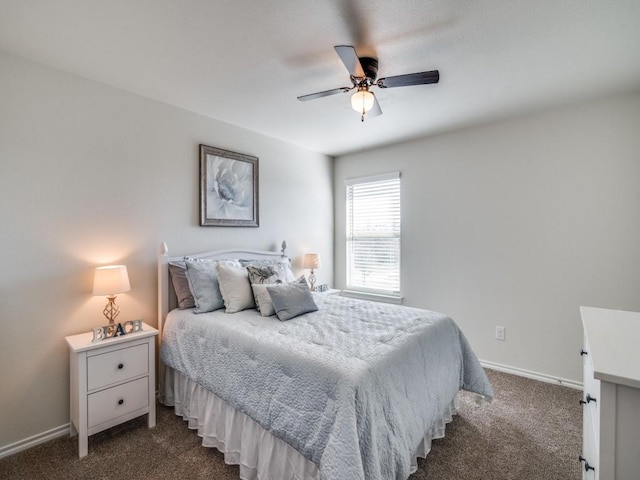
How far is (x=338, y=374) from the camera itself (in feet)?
4.65

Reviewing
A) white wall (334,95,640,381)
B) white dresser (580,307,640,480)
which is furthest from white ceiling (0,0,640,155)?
white dresser (580,307,640,480)

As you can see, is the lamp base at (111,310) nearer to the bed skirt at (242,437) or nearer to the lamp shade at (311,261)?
the bed skirt at (242,437)

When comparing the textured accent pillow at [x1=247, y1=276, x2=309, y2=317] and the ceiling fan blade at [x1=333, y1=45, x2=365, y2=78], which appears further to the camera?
the textured accent pillow at [x1=247, y1=276, x2=309, y2=317]

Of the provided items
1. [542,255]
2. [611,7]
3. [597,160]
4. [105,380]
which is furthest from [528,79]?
[105,380]

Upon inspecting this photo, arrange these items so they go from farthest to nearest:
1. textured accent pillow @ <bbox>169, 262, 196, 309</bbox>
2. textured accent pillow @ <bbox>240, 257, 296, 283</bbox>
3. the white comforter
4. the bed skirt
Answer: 1. textured accent pillow @ <bbox>240, 257, 296, 283</bbox>
2. textured accent pillow @ <bbox>169, 262, 196, 309</bbox>
3. the bed skirt
4. the white comforter

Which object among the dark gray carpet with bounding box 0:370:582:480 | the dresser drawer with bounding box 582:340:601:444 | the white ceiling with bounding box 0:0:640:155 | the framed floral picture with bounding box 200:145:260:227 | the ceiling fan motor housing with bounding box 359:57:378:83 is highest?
the white ceiling with bounding box 0:0:640:155

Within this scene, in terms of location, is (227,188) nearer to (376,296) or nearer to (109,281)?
(109,281)

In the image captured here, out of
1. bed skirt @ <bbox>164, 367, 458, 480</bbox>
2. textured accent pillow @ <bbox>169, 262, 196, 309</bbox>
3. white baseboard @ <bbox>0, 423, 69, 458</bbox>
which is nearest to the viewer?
bed skirt @ <bbox>164, 367, 458, 480</bbox>

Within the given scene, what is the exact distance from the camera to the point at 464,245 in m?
3.35

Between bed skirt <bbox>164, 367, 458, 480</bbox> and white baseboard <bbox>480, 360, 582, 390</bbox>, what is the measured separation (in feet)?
3.57

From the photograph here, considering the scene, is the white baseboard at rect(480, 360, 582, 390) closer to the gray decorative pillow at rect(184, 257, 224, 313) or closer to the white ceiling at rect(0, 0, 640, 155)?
the white ceiling at rect(0, 0, 640, 155)

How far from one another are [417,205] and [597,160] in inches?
63.7

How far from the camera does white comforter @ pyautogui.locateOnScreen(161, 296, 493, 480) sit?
1.35 m

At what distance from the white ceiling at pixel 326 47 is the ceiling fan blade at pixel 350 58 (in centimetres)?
19
